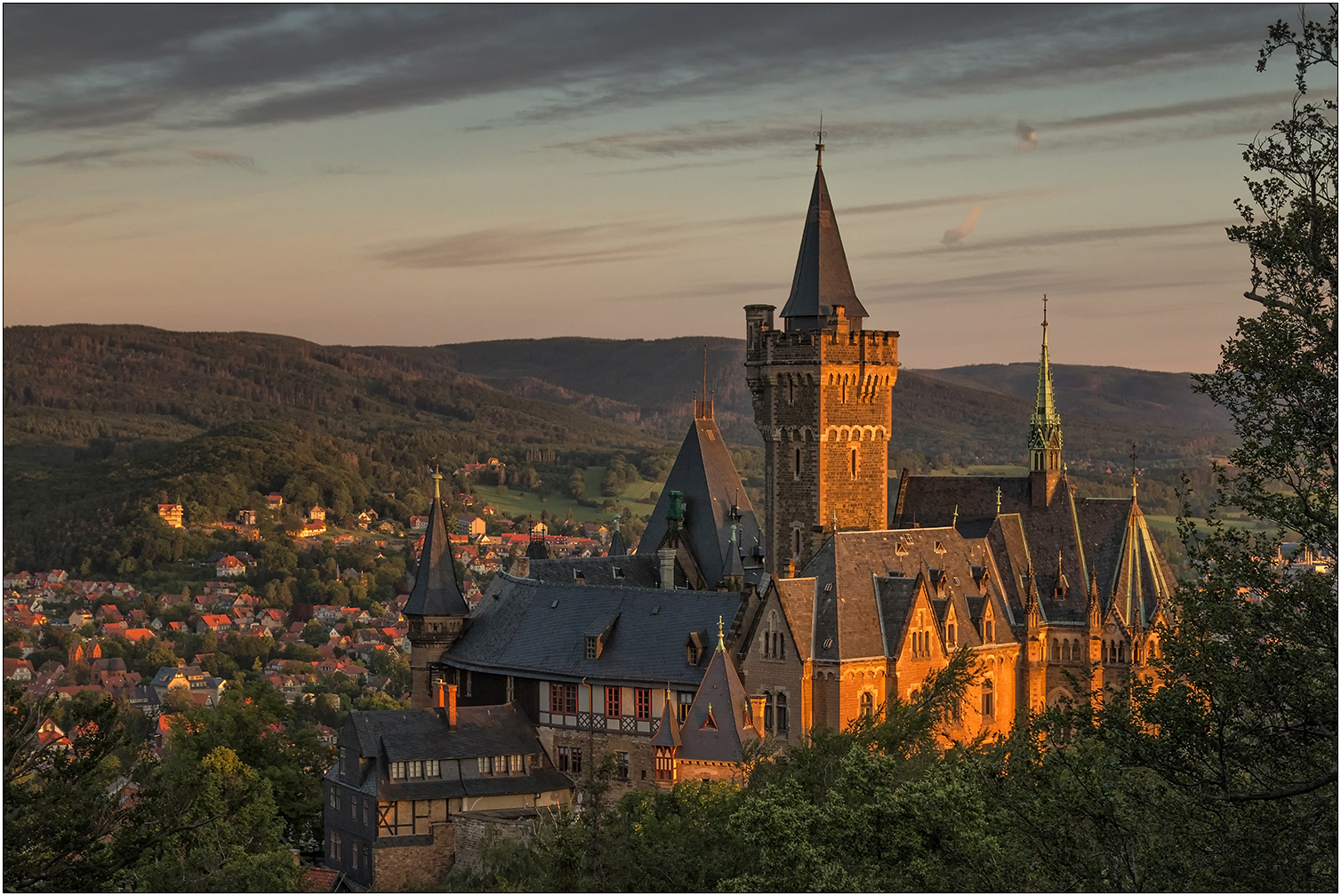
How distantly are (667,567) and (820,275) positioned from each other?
13229 mm

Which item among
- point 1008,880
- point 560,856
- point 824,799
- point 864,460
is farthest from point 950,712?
point 1008,880

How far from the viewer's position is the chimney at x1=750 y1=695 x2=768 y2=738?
6312 cm

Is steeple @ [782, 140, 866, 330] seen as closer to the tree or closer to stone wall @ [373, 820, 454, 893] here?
stone wall @ [373, 820, 454, 893]

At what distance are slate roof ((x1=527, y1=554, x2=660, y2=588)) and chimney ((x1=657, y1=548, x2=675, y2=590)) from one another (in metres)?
0.81

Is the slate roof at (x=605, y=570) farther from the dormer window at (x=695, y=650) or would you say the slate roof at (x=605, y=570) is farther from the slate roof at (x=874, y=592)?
the slate roof at (x=874, y=592)

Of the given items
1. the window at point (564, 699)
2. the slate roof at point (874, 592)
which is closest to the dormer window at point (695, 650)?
the slate roof at point (874, 592)

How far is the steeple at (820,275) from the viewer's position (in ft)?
243

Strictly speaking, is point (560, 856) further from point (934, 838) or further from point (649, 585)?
point (649, 585)

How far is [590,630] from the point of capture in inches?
2734

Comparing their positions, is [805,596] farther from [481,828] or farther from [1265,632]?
[1265,632]

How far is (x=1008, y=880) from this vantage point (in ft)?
110

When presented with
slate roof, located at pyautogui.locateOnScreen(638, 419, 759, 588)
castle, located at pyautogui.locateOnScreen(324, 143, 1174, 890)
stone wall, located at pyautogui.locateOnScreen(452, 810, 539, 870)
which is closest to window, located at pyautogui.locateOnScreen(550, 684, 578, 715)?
castle, located at pyautogui.locateOnScreen(324, 143, 1174, 890)

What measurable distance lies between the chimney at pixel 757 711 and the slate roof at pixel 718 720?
0.12 m

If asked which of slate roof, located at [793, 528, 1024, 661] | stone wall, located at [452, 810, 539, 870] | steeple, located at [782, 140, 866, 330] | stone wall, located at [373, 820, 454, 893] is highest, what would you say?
steeple, located at [782, 140, 866, 330]
